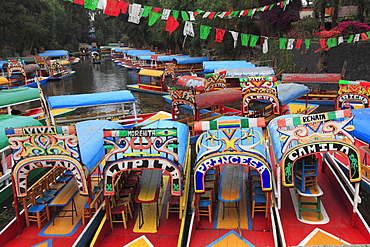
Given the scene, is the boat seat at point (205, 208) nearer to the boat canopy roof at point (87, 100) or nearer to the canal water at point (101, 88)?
the canal water at point (101, 88)

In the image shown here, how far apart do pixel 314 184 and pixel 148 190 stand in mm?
5250

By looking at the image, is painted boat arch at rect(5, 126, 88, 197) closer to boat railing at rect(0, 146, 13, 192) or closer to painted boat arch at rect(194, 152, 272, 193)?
painted boat arch at rect(194, 152, 272, 193)

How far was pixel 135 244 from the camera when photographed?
906cm

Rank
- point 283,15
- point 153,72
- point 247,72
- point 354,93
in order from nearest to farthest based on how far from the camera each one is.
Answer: point 354,93, point 247,72, point 153,72, point 283,15

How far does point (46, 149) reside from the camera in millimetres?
8867

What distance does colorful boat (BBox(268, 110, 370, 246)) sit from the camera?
8469 mm

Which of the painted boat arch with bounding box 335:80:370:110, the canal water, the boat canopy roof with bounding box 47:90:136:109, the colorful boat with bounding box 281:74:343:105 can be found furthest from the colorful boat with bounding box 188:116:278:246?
the colorful boat with bounding box 281:74:343:105

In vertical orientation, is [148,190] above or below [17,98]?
below

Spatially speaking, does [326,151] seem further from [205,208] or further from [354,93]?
[354,93]

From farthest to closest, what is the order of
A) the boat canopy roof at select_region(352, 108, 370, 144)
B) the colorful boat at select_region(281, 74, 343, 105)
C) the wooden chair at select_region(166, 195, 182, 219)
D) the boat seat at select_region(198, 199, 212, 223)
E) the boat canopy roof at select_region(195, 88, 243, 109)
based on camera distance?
the colorful boat at select_region(281, 74, 343, 105)
the boat canopy roof at select_region(195, 88, 243, 109)
the boat canopy roof at select_region(352, 108, 370, 144)
the wooden chair at select_region(166, 195, 182, 219)
the boat seat at select_region(198, 199, 212, 223)

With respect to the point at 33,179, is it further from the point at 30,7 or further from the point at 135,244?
the point at 30,7

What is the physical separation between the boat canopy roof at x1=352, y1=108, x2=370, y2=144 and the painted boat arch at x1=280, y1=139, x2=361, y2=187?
3.33 meters

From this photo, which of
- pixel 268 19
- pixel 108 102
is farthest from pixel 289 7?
pixel 108 102

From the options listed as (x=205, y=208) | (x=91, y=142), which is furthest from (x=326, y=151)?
(x=91, y=142)
